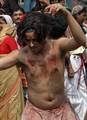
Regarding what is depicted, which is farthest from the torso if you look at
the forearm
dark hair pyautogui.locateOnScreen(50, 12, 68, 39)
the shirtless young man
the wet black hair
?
dark hair pyautogui.locateOnScreen(50, 12, 68, 39)

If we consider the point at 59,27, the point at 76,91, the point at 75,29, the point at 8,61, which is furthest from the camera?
the point at 76,91

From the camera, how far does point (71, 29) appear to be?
5.01 metres

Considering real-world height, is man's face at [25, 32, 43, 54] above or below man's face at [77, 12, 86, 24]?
above

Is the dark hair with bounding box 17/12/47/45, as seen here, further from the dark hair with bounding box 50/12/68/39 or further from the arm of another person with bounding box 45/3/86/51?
the dark hair with bounding box 50/12/68/39

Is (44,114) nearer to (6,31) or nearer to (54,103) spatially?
(54,103)

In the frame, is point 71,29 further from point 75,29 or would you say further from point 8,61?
point 8,61

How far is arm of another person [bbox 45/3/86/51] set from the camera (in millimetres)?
4852

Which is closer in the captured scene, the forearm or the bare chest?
the forearm

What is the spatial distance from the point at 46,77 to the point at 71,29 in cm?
70

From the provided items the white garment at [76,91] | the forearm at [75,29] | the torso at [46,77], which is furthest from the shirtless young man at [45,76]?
the white garment at [76,91]

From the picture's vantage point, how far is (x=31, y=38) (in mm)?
5273

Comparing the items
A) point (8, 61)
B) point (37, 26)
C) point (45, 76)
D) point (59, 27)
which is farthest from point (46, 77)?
point (59, 27)

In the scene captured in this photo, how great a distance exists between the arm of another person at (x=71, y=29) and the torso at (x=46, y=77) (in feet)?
0.75

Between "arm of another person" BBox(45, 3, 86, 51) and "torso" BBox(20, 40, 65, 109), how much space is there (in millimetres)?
228
